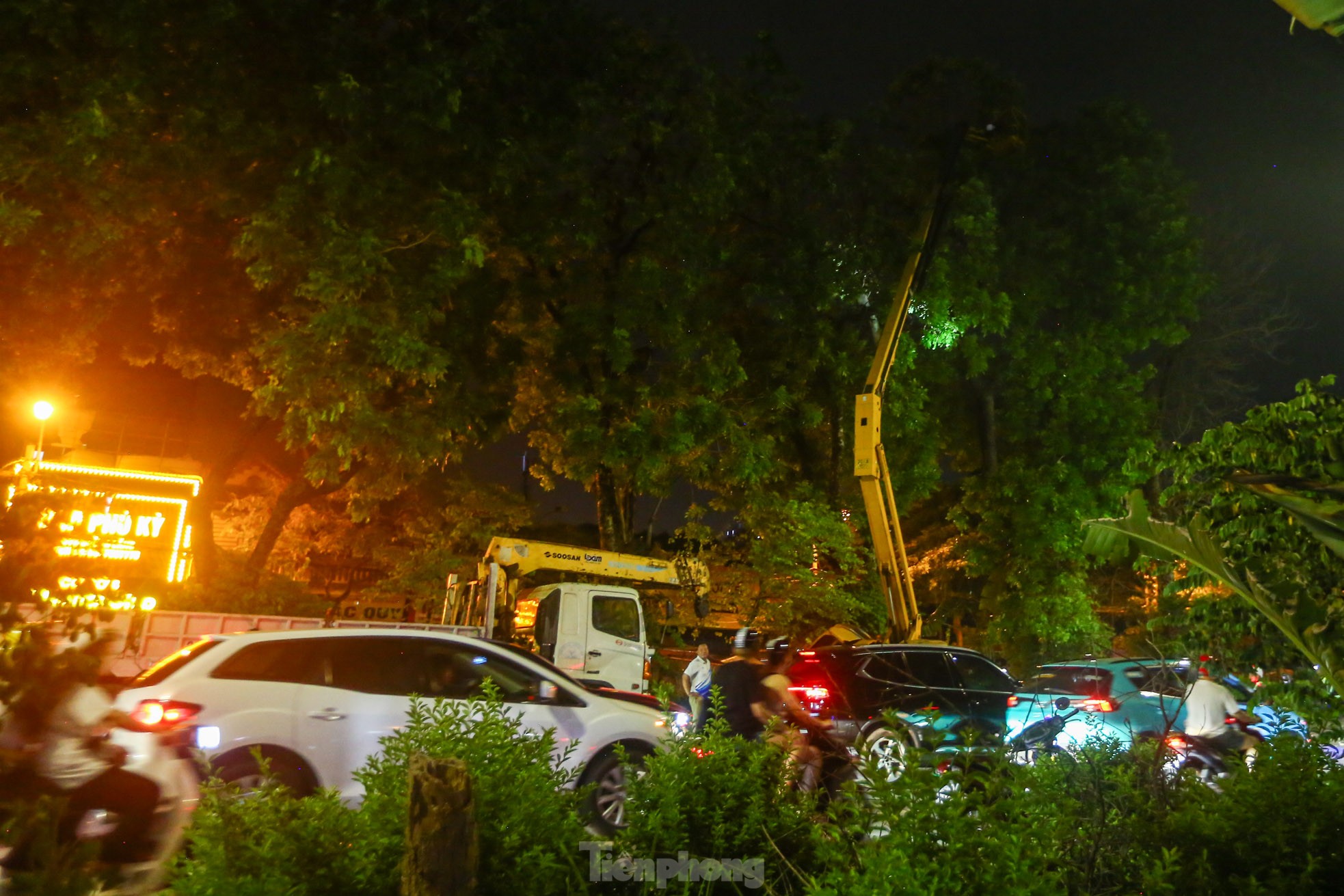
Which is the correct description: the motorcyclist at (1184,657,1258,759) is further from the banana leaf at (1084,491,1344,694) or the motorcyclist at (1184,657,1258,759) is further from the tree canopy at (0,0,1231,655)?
the tree canopy at (0,0,1231,655)

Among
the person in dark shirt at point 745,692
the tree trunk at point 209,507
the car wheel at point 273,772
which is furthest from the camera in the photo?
the tree trunk at point 209,507

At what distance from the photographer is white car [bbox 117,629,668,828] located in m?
6.93

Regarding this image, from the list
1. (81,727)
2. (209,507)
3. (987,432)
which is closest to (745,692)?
(81,727)

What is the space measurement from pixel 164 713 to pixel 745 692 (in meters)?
3.95

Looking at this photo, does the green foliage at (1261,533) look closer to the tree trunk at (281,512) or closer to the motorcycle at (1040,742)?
the motorcycle at (1040,742)

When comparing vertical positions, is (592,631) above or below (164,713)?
above

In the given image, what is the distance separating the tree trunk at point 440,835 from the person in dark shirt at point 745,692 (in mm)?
4024

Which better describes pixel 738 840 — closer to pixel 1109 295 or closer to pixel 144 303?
pixel 144 303

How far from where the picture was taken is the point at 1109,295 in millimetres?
23812

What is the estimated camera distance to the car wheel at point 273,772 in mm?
6852

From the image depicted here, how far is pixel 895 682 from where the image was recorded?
10.7m

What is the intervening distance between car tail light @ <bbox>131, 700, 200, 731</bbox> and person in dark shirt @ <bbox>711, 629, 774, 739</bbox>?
3560mm

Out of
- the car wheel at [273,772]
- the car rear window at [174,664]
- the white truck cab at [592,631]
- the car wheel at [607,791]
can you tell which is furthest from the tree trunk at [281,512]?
the car wheel at [607,791]

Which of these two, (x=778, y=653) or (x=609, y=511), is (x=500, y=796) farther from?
(x=609, y=511)
